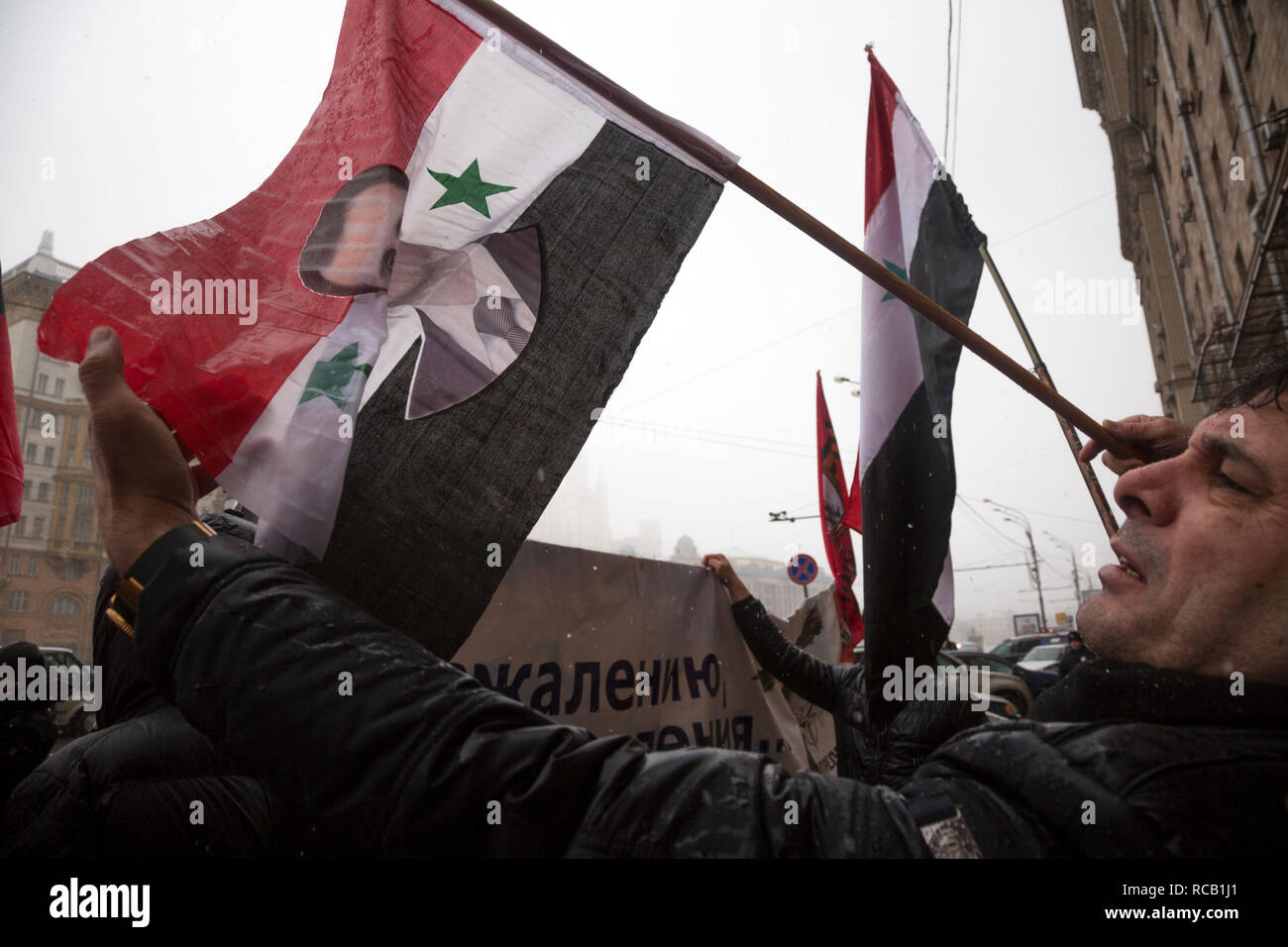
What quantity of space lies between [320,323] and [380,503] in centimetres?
37

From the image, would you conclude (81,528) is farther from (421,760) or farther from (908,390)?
(421,760)

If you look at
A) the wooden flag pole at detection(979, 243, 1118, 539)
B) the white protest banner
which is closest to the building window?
the white protest banner

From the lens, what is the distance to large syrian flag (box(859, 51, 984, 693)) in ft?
7.97

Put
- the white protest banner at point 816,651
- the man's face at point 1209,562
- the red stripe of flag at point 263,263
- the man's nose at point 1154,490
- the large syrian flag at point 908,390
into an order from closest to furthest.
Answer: the man's face at point 1209,562
the man's nose at point 1154,490
the red stripe of flag at point 263,263
the large syrian flag at point 908,390
the white protest banner at point 816,651

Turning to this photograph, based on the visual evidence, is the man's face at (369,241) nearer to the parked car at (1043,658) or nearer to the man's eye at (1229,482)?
the man's eye at (1229,482)

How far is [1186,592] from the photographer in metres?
1.00

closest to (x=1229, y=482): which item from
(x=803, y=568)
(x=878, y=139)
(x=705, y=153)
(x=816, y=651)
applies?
(x=705, y=153)

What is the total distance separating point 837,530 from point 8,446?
5036 mm

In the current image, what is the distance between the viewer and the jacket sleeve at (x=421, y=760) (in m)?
0.68

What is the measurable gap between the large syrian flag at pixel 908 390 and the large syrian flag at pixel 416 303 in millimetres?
1174

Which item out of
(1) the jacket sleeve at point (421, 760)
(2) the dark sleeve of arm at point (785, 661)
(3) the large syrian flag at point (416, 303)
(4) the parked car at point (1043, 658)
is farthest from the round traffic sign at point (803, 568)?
(4) the parked car at point (1043, 658)

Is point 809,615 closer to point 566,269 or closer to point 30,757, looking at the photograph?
point 566,269

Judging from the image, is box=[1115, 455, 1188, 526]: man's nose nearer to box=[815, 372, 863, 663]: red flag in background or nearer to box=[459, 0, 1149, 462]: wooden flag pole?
box=[459, 0, 1149, 462]: wooden flag pole
